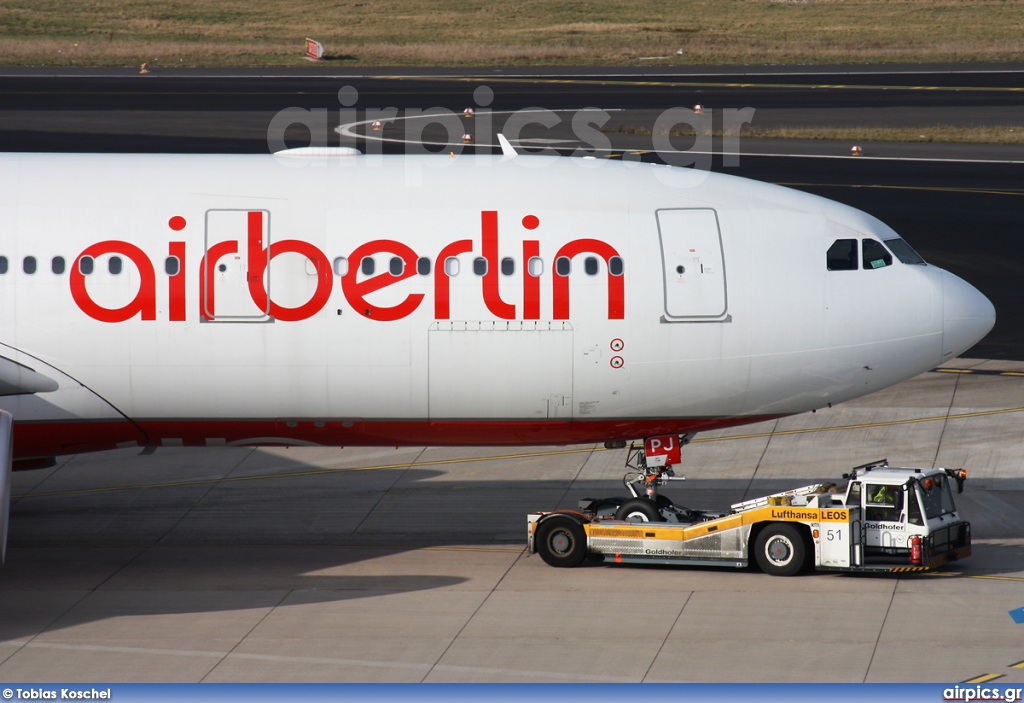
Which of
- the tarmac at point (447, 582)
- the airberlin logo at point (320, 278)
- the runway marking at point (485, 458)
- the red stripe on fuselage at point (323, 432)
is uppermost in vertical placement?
the airberlin logo at point (320, 278)

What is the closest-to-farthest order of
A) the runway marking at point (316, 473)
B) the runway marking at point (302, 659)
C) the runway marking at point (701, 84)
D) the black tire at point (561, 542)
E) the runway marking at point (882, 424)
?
the runway marking at point (302, 659), the black tire at point (561, 542), the runway marking at point (316, 473), the runway marking at point (882, 424), the runway marking at point (701, 84)

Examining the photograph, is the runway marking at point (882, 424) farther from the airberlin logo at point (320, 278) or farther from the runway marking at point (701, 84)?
the runway marking at point (701, 84)

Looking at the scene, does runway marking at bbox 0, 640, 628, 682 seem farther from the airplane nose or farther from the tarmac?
the airplane nose

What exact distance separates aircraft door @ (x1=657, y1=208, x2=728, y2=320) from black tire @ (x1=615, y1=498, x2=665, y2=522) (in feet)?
10.2

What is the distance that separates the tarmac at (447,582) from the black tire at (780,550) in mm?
385

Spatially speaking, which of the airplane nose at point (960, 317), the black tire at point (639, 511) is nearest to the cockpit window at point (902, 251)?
the airplane nose at point (960, 317)

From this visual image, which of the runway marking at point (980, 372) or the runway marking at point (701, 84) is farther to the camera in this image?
the runway marking at point (701, 84)

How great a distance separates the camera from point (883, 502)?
20703 mm

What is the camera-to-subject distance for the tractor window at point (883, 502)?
67.5 feet

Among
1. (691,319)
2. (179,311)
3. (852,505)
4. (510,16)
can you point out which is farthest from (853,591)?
(510,16)

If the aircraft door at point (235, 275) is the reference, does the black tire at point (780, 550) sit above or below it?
below

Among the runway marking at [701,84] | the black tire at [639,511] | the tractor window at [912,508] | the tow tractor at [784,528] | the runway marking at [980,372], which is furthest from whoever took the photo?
the runway marking at [701,84]

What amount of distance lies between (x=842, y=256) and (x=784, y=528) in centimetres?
438

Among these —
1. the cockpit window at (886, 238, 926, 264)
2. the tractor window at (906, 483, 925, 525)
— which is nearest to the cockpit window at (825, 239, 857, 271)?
the cockpit window at (886, 238, 926, 264)
